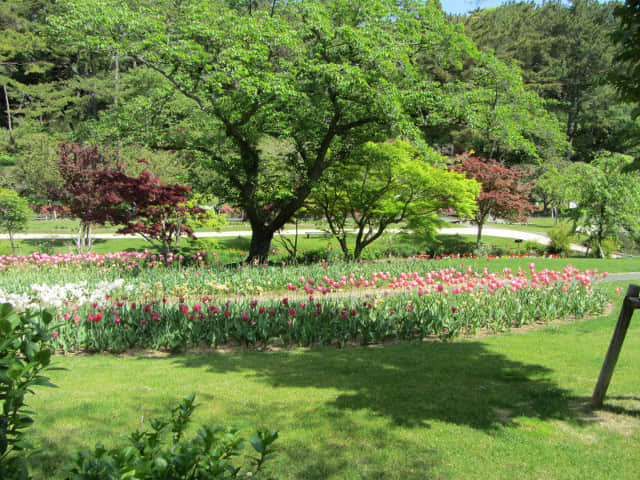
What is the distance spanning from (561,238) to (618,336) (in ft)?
57.0

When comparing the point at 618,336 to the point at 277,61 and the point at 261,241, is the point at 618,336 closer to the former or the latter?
the point at 261,241

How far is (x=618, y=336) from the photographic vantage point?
3441mm

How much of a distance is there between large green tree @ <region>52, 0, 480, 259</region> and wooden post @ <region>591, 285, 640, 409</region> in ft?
21.7

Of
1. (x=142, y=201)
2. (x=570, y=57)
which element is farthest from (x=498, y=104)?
(x=570, y=57)

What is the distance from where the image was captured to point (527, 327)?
7.16m

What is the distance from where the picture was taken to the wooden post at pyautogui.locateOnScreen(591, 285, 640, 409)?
3.35 meters

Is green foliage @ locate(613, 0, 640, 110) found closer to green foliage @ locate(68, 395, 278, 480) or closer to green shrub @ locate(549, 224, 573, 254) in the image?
green foliage @ locate(68, 395, 278, 480)

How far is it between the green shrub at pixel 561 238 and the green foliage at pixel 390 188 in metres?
6.79

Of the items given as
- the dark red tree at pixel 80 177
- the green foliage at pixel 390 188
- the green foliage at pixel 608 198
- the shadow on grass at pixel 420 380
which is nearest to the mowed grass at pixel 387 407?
the shadow on grass at pixel 420 380

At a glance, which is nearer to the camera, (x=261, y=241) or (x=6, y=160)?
(x=261, y=241)

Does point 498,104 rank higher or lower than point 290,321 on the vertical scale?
higher

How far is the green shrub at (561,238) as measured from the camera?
61.2 feet

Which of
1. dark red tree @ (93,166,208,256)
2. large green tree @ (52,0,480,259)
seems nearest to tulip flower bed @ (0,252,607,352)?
dark red tree @ (93,166,208,256)

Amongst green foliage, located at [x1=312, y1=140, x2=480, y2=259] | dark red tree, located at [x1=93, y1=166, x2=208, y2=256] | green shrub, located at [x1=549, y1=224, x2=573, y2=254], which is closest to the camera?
dark red tree, located at [x1=93, y1=166, x2=208, y2=256]
